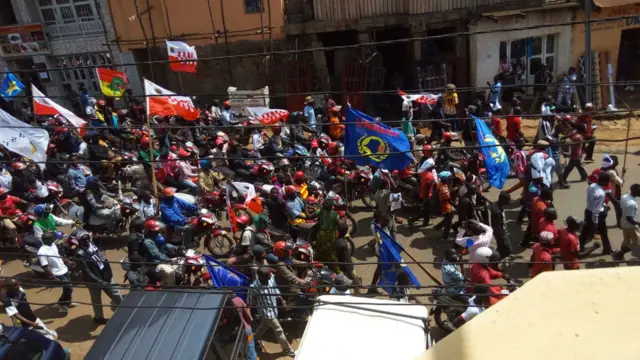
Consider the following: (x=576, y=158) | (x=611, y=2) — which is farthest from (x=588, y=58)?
(x=576, y=158)

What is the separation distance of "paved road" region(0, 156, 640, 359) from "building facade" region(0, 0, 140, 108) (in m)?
10.4

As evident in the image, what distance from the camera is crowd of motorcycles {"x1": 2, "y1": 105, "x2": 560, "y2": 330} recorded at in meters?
8.84

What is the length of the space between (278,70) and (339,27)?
2.69m

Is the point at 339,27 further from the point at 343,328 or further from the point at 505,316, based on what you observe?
the point at 505,316

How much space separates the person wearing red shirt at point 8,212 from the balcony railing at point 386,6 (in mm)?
10308

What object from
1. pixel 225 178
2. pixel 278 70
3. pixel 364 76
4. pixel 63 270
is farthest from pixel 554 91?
pixel 63 270

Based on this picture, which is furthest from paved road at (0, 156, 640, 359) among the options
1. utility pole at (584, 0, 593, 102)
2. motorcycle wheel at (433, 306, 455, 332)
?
utility pole at (584, 0, 593, 102)

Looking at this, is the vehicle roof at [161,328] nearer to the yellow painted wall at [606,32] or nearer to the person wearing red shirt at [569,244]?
the person wearing red shirt at [569,244]

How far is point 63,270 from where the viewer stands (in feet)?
26.9

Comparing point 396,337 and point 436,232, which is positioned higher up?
point 396,337

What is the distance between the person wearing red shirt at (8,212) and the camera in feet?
33.3

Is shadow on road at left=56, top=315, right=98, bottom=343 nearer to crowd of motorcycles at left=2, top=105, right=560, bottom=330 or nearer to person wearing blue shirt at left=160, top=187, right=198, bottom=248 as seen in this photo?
crowd of motorcycles at left=2, top=105, right=560, bottom=330

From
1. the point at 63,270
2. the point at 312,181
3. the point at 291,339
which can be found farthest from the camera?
the point at 312,181

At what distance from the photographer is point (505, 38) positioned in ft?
54.6
